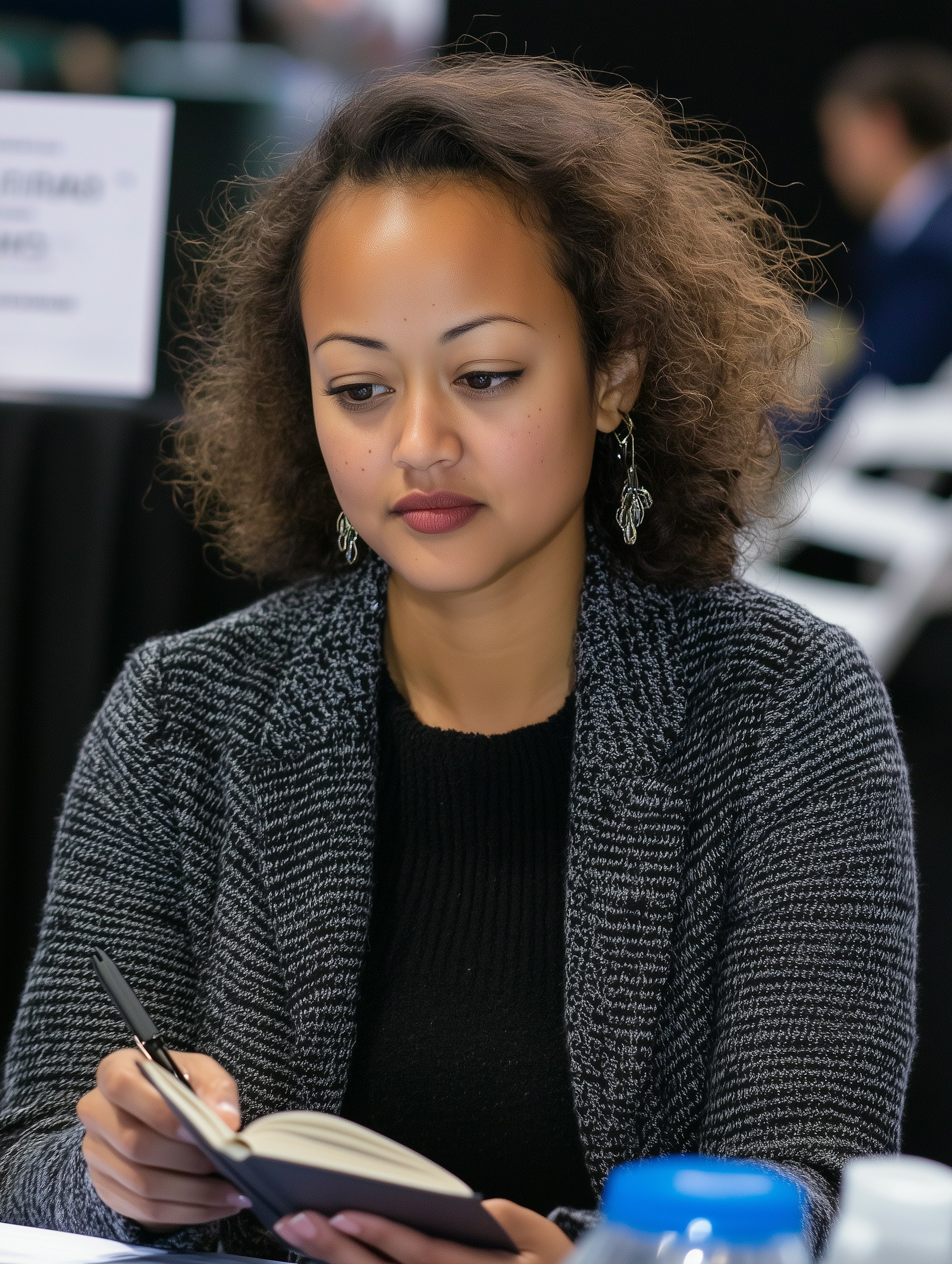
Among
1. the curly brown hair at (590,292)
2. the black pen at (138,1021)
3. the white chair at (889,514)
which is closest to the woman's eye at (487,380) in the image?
the curly brown hair at (590,292)

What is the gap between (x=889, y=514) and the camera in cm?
438

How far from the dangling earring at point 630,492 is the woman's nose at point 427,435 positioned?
0.82ft

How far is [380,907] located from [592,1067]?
24 centimetres

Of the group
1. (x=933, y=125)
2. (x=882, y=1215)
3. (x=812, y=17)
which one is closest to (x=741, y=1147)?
(x=882, y=1215)

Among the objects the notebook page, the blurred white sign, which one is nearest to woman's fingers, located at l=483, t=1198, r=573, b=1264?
the notebook page

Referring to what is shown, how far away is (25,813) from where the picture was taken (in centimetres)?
186

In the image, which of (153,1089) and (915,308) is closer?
(153,1089)

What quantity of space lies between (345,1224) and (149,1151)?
0.72 feet

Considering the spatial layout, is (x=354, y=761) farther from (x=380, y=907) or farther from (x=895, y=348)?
(x=895, y=348)

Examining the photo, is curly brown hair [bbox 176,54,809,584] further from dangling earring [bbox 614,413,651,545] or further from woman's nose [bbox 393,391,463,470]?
woman's nose [bbox 393,391,463,470]

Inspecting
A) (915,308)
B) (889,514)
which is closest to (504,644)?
(889,514)

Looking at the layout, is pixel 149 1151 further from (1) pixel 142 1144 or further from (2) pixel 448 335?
(2) pixel 448 335

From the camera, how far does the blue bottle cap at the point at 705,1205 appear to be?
47cm

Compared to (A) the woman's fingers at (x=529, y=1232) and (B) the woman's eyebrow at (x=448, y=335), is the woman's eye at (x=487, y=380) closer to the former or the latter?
(B) the woman's eyebrow at (x=448, y=335)
